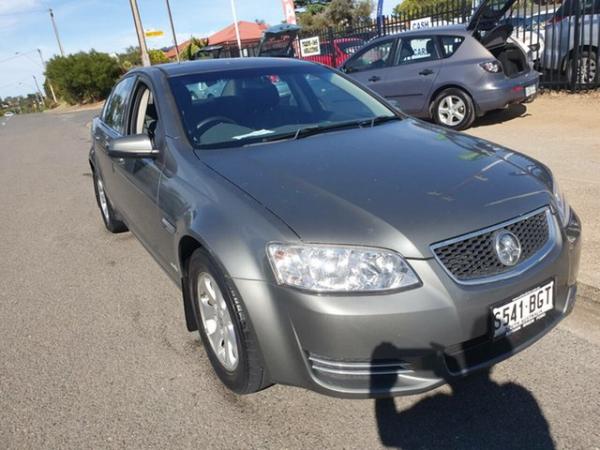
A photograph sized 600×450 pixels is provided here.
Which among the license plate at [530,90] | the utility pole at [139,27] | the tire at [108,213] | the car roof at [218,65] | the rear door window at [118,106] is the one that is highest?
the utility pole at [139,27]

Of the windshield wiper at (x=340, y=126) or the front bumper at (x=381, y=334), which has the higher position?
the windshield wiper at (x=340, y=126)

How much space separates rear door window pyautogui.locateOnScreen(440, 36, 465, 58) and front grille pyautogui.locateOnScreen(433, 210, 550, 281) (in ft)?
21.2

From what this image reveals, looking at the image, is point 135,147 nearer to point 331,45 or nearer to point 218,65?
point 218,65

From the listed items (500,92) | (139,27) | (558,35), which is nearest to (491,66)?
(500,92)

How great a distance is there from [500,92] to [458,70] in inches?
27.8

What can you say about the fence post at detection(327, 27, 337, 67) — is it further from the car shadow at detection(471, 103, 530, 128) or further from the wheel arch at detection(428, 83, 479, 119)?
the wheel arch at detection(428, 83, 479, 119)

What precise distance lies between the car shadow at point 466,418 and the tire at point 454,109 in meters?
6.25

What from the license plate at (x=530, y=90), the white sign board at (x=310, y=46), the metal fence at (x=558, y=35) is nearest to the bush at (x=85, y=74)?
the white sign board at (x=310, y=46)

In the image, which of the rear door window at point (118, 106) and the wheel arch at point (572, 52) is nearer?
the rear door window at point (118, 106)

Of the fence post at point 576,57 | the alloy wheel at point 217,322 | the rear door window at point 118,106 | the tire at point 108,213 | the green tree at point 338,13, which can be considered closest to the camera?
the alloy wheel at point 217,322

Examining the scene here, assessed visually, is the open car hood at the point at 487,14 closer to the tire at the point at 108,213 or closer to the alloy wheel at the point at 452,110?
the alloy wheel at the point at 452,110

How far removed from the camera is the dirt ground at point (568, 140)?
3936 mm

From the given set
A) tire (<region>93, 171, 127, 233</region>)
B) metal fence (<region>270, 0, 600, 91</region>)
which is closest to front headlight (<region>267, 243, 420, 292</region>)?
tire (<region>93, 171, 127, 233</region>)

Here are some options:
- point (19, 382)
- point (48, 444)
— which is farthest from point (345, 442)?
point (19, 382)
